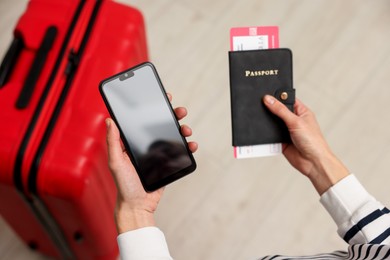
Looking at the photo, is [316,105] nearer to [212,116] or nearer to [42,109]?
[212,116]

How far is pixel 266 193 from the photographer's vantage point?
1.41 m

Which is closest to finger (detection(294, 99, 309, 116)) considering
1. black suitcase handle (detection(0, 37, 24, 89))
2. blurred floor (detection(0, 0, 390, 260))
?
blurred floor (detection(0, 0, 390, 260))

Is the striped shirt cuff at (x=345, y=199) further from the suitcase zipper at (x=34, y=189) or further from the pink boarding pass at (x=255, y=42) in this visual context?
the suitcase zipper at (x=34, y=189)

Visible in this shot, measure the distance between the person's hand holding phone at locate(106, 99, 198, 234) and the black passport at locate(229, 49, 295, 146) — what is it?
0.24m

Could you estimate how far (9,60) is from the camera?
3.26 ft

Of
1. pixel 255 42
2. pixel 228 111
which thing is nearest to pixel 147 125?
pixel 255 42

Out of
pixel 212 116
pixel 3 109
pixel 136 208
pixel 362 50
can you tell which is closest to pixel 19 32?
pixel 3 109

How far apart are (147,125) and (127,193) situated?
0.15 m

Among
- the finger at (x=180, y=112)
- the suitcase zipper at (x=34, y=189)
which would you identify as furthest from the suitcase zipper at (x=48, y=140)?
the finger at (x=180, y=112)

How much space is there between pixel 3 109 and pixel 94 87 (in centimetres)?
20

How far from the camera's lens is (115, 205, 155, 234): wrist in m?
0.80

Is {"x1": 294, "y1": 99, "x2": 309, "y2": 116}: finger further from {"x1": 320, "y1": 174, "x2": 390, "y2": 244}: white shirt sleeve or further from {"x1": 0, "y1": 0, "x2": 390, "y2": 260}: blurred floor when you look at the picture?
{"x1": 0, "y1": 0, "x2": 390, "y2": 260}: blurred floor

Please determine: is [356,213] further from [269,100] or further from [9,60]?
[9,60]

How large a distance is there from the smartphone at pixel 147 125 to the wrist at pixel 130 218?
68 mm
